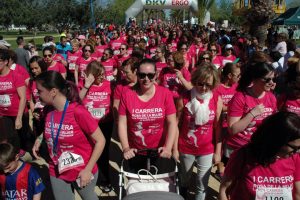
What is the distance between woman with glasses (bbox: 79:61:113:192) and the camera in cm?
455

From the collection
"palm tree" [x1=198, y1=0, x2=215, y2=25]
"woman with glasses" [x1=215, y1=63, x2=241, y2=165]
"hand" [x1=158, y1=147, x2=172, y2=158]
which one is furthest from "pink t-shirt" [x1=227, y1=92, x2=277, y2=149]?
"palm tree" [x1=198, y1=0, x2=215, y2=25]

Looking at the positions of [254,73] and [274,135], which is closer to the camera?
[274,135]

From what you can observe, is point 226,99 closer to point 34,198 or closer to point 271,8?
point 34,198

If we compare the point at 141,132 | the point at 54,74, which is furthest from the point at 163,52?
the point at 54,74

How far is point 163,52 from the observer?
24.8 ft

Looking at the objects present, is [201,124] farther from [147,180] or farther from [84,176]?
[84,176]

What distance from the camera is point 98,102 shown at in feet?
15.5

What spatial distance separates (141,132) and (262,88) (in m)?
1.38

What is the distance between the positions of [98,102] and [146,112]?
1.47m

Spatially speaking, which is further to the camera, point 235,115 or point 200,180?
point 200,180

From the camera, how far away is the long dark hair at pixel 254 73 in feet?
10.4

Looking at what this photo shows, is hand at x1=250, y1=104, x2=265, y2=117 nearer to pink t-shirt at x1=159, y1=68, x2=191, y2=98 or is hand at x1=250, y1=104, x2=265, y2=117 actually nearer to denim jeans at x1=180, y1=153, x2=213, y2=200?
denim jeans at x1=180, y1=153, x2=213, y2=200

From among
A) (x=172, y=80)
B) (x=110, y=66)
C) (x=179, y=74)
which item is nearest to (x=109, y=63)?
(x=110, y=66)

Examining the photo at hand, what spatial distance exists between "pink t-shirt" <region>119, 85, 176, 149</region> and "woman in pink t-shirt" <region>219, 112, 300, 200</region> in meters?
1.27
